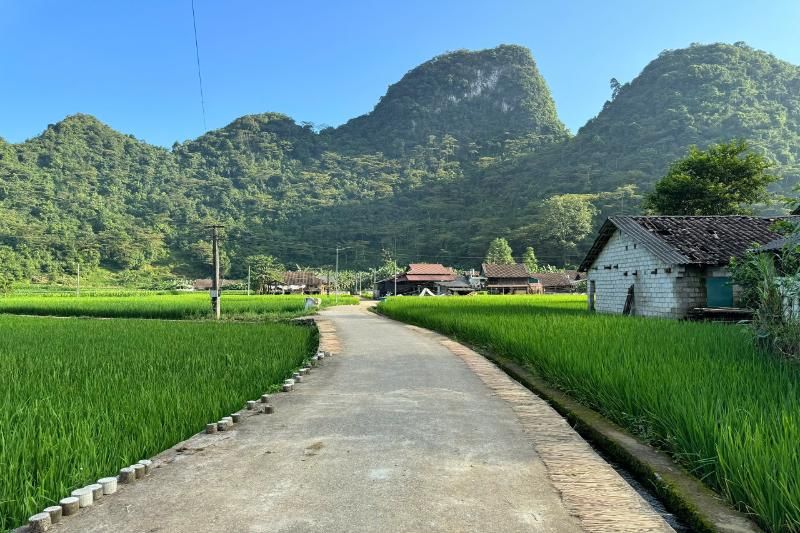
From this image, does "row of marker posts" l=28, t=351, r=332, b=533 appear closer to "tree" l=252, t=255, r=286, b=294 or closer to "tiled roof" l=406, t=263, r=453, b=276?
"tiled roof" l=406, t=263, r=453, b=276

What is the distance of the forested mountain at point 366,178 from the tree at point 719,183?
61028 mm

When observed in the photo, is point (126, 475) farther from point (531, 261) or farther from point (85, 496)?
point (531, 261)

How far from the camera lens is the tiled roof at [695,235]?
1631 cm

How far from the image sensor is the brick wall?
53.1 ft

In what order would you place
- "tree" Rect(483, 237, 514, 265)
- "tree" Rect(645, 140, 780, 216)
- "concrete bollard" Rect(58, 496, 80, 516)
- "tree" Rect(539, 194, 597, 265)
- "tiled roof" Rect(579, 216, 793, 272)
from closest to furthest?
1. "concrete bollard" Rect(58, 496, 80, 516)
2. "tiled roof" Rect(579, 216, 793, 272)
3. "tree" Rect(645, 140, 780, 216)
4. "tree" Rect(483, 237, 514, 265)
5. "tree" Rect(539, 194, 597, 265)

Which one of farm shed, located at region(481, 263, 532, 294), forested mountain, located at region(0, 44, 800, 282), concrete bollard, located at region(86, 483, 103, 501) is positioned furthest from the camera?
forested mountain, located at region(0, 44, 800, 282)

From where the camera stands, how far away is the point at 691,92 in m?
126

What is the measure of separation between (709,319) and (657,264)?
2.65 meters

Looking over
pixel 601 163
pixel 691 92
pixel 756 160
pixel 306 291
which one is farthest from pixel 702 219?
pixel 691 92

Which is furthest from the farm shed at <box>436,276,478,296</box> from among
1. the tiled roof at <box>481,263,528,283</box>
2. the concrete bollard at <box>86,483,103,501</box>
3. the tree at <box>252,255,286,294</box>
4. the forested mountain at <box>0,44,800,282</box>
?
the concrete bollard at <box>86,483,103,501</box>

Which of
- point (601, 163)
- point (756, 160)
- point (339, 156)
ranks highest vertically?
point (339, 156)

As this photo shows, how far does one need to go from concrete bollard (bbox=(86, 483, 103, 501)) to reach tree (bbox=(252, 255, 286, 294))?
247 feet

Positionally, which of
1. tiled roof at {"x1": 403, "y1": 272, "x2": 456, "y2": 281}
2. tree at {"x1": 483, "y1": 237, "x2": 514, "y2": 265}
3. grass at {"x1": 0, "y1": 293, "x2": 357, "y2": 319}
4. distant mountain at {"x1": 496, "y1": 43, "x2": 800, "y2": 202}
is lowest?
grass at {"x1": 0, "y1": 293, "x2": 357, "y2": 319}

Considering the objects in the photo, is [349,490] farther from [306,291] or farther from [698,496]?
[306,291]
